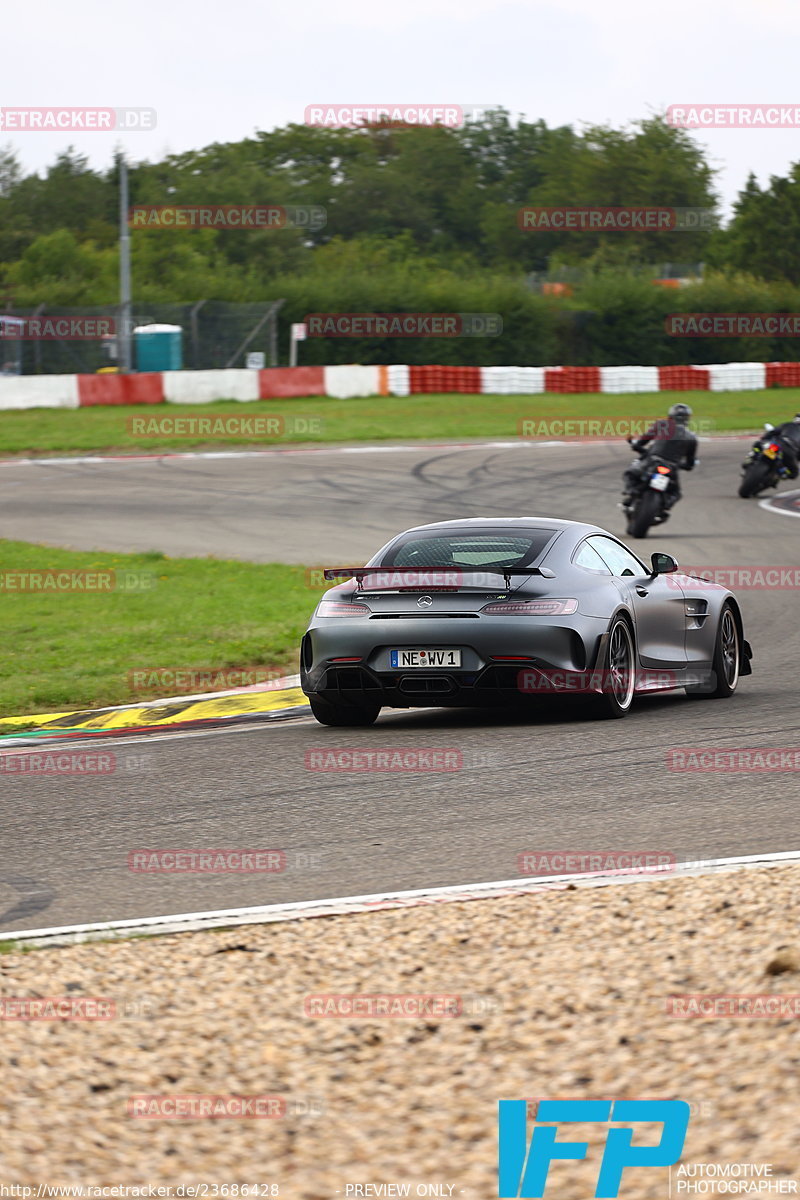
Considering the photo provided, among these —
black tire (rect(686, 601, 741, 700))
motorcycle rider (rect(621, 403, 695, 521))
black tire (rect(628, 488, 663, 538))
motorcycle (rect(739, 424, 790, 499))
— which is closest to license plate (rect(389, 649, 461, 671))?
black tire (rect(686, 601, 741, 700))

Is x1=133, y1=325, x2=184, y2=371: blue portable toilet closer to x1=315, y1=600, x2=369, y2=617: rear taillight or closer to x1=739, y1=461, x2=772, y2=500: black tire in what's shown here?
x1=739, y1=461, x2=772, y2=500: black tire

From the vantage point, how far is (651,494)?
20.9 metres

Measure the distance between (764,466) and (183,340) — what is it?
71.6ft

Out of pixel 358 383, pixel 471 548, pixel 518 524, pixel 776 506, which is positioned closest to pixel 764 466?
pixel 776 506

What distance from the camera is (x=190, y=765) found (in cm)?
911

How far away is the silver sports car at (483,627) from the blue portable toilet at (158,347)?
32711 millimetres

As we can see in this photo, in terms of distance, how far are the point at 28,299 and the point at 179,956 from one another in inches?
2102

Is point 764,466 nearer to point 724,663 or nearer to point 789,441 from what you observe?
point 789,441

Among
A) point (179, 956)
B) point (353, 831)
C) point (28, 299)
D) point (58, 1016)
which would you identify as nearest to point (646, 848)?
point (353, 831)

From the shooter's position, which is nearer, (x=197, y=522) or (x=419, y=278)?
(x=197, y=522)

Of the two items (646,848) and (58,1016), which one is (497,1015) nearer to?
(58,1016)

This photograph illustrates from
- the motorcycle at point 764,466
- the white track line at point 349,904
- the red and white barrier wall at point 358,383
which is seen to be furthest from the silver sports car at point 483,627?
the red and white barrier wall at point 358,383

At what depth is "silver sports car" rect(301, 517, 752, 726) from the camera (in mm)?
9688

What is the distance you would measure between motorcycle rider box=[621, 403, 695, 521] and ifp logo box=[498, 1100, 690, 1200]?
57.6ft
